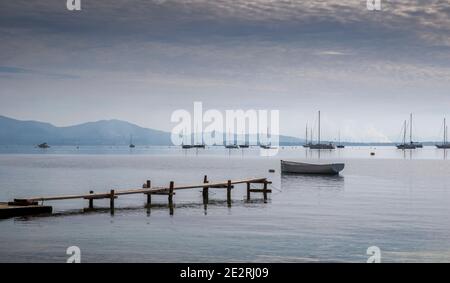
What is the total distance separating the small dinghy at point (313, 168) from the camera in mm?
99875

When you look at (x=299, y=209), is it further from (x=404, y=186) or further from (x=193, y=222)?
(x=404, y=186)

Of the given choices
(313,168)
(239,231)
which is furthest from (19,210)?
(313,168)

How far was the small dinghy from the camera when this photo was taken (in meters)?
99.9

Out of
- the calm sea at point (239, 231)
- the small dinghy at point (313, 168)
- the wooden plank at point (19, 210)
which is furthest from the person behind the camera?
the small dinghy at point (313, 168)

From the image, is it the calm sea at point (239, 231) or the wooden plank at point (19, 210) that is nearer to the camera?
the calm sea at point (239, 231)

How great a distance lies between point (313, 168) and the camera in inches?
3989

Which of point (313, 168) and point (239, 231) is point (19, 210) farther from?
point (313, 168)

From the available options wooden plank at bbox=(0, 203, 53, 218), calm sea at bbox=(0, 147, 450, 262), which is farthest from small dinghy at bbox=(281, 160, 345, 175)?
wooden plank at bbox=(0, 203, 53, 218)

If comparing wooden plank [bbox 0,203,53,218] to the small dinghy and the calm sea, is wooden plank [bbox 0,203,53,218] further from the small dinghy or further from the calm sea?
the small dinghy

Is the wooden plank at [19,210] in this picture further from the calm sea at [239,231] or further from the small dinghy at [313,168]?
the small dinghy at [313,168]

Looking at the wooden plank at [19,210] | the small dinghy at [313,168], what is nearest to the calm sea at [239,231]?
the wooden plank at [19,210]

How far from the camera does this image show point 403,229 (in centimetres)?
3772

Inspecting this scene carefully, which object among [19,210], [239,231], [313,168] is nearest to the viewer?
[239,231]
